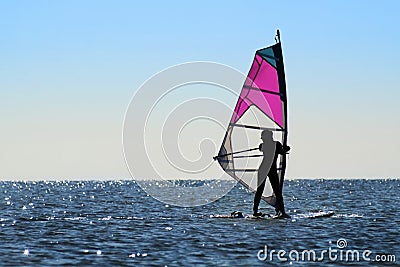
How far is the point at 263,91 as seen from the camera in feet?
87.9

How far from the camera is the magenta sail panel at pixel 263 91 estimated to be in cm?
2675

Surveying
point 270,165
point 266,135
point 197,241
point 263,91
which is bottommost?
point 197,241

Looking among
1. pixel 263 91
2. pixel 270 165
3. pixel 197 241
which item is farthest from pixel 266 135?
pixel 197 241

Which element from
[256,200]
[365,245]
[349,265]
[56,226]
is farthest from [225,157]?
[349,265]

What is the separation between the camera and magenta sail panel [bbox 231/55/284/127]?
26.8 meters

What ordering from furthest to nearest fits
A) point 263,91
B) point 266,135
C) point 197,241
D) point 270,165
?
point 263,91, point 270,165, point 266,135, point 197,241

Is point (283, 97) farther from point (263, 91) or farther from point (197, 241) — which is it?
point (197, 241)

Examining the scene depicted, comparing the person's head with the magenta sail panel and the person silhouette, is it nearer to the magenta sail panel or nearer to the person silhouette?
the person silhouette

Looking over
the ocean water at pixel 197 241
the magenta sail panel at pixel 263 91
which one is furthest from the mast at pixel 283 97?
the ocean water at pixel 197 241

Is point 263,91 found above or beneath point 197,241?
above

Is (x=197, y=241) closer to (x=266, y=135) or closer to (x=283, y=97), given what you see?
(x=266, y=135)

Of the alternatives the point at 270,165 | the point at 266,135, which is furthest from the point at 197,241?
the point at 266,135

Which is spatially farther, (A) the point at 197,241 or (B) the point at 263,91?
(B) the point at 263,91

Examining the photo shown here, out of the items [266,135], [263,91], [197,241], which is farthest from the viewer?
[263,91]
